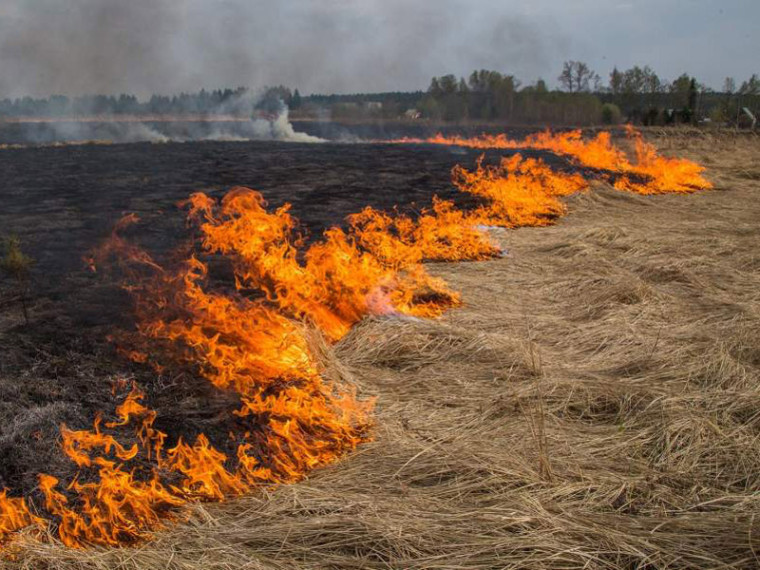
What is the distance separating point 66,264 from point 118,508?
4020 millimetres

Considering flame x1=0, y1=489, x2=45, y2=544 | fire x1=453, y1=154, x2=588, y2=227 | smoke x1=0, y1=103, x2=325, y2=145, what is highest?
smoke x1=0, y1=103, x2=325, y2=145

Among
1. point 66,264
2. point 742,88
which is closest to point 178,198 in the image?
point 66,264

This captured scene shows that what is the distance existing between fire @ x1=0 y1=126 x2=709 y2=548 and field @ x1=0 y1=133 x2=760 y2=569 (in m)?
0.15

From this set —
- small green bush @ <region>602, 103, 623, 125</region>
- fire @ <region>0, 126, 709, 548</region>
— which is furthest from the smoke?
fire @ <region>0, 126, 709, 548</region>

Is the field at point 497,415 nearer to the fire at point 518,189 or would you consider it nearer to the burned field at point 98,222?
the burned field at point 98,222

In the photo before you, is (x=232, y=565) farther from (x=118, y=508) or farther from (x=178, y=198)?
(x=178, y=198)

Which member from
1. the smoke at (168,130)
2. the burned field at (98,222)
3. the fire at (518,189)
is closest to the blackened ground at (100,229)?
the burned field at (98,222)

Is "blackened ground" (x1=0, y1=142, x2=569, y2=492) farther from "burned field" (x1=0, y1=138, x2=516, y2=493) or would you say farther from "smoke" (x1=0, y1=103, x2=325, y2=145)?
"smoke" (x1=0, y1=103, x2=325, y2=145)

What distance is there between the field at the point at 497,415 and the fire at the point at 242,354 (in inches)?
6.1

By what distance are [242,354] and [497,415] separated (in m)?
1.88

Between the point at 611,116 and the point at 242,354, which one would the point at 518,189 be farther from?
the point at 611,116

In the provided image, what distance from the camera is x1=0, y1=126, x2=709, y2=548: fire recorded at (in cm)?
276

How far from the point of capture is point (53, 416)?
3199mm

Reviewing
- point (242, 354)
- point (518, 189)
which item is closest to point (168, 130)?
point (518, 189)
